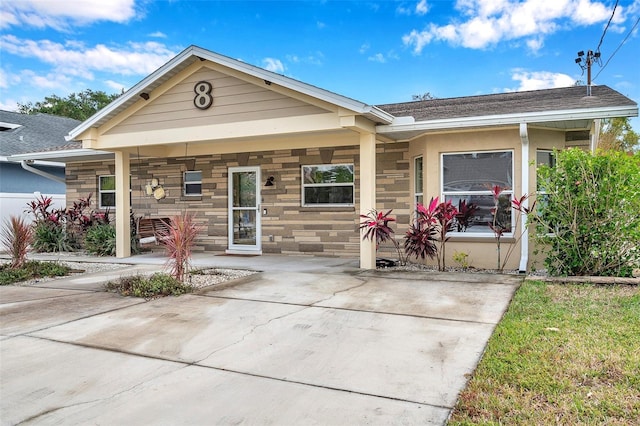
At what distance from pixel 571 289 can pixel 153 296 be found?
591cm

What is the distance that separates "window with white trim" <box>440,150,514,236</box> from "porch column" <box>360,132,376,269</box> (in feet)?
5.08

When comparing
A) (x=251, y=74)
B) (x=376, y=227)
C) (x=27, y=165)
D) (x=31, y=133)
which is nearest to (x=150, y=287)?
(x=376, y=227)

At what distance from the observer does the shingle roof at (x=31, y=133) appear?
56.6 ft

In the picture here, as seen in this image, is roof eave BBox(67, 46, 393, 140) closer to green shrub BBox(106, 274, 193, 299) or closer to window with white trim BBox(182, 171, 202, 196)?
window with white trim BBox(182, 171, 202, 196)

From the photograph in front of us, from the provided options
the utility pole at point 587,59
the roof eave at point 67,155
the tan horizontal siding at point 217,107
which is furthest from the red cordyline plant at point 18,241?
the utility pole at point 587,59

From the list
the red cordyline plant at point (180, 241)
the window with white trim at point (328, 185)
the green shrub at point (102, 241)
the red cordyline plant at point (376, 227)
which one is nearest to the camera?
the red cordyline plant at point (180, 241)

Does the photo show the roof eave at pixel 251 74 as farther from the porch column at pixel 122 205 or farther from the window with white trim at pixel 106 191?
the window with white trim at pixel 106 191

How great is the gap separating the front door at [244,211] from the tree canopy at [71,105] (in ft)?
90.0

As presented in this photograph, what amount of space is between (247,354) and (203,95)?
660cm

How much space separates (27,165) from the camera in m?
14.3

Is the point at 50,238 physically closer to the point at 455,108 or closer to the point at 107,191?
the point at 107,191

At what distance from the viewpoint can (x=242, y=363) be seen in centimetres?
393

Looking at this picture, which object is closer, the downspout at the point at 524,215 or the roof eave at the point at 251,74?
the roof eave at the point at 251,74

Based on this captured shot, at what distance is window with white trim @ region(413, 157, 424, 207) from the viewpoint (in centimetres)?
982
